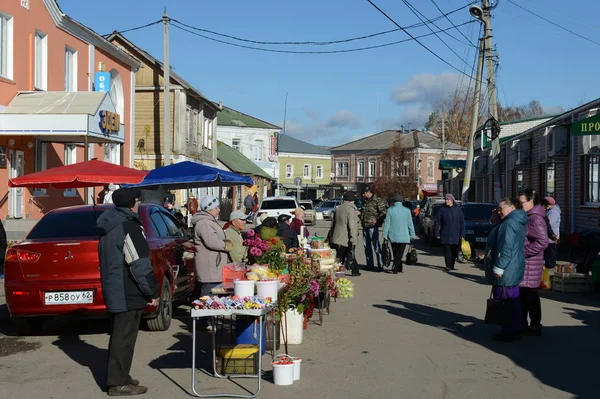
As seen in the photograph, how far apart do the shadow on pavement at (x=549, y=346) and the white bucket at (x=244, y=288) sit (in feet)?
9.80

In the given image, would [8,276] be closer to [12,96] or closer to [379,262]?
[379,262]

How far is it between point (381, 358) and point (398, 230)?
387 inches

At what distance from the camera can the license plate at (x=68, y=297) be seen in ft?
31.7

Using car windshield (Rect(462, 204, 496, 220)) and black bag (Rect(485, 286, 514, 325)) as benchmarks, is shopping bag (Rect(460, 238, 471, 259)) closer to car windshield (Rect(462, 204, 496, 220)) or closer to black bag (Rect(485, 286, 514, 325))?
car windshield (Rect(462, 204, 496, 220))

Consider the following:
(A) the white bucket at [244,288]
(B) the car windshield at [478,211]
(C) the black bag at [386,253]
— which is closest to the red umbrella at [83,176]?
(C) the black bag at [386,253]

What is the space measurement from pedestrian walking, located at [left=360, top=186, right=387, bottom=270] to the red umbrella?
527 cm

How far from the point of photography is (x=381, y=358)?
8.91 m

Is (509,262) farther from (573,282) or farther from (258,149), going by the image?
(258,149)

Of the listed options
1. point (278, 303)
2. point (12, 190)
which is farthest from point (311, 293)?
point (12, 190)

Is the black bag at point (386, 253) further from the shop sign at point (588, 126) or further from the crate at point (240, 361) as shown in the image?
the crate at point (240, 361)

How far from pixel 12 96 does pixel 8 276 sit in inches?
522

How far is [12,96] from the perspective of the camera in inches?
859

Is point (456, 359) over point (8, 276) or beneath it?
beneath

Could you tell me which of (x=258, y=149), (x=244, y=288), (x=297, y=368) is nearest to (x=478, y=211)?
(x=244, y=288)
